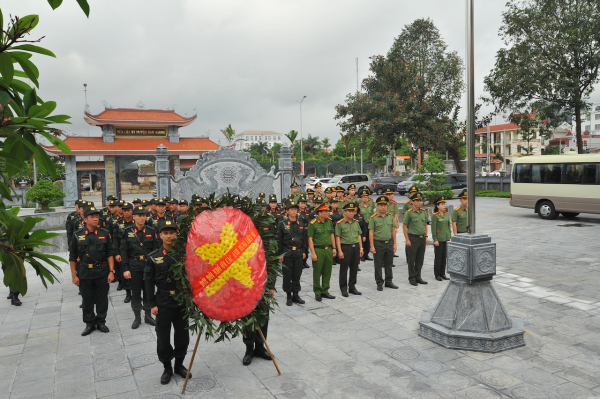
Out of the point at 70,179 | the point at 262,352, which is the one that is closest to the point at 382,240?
the point at 262,352

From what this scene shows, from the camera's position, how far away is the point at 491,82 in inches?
904

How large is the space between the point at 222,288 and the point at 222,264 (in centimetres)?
22

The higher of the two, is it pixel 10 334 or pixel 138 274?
pixel 138 274

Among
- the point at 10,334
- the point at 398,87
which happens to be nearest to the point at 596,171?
the point at 398,87

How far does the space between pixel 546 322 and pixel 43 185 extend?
67.6ft

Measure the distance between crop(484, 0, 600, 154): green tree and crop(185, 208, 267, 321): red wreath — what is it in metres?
21.6

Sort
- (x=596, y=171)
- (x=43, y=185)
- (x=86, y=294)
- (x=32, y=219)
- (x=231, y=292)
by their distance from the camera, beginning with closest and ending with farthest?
(x=32, y=219) < (x=231, y=292) < (x=86, y=294) < (x=596, y=171) < (x=43, y=185)

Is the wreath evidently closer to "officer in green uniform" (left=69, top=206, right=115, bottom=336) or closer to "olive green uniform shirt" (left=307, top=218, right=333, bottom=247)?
"officer in green uniform" (left=69, top=206, right=115, bottom=336)

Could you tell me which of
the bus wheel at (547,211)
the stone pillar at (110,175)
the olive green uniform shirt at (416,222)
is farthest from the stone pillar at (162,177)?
the bus wheel at (547,211)

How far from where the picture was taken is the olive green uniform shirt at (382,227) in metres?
7.41

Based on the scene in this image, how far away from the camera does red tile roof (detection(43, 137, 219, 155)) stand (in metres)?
24.5

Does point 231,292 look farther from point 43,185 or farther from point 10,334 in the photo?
point 43,185

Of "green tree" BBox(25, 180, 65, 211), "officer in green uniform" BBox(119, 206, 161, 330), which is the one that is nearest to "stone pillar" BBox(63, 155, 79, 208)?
"green tree" BBox(25, 180, 65, 211)

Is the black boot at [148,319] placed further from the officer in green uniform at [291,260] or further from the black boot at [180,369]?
the officer in green uniform at [291,260]
